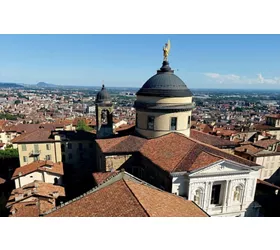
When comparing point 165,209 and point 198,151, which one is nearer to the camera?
point 165,209

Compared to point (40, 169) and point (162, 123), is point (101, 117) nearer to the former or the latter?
point (40, 169)

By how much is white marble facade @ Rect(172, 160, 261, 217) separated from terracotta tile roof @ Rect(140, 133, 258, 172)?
0.55 metres

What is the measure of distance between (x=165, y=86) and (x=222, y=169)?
9014 millimetres

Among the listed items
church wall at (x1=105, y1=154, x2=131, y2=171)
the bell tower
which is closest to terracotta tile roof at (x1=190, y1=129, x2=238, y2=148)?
church wall at (x1=105, y1=154, x2=131, y2=171)

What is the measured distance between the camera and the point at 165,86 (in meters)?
20.4

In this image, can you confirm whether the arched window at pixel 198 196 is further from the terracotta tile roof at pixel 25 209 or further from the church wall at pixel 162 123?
the terracotta tile roof at pixel 25 209

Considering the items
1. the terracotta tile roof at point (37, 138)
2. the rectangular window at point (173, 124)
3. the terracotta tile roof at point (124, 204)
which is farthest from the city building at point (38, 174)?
the terracotta tile roof at point (124, 204)

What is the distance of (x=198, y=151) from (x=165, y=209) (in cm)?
751

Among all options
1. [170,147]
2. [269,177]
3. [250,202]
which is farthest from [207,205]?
[269,177]

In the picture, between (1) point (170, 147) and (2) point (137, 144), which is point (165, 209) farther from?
(2) point (137, 144)

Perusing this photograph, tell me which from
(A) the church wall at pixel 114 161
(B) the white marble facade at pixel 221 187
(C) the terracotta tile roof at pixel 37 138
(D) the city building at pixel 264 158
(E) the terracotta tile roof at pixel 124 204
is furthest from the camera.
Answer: (C) the terracotta tile roof at pixel 37 138

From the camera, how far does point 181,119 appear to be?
20.7 meters

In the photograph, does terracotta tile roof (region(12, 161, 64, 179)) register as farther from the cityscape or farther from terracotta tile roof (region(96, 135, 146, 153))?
terracotta tile roof (region(96, 135, 146, 153))

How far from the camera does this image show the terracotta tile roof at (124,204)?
862 cm
